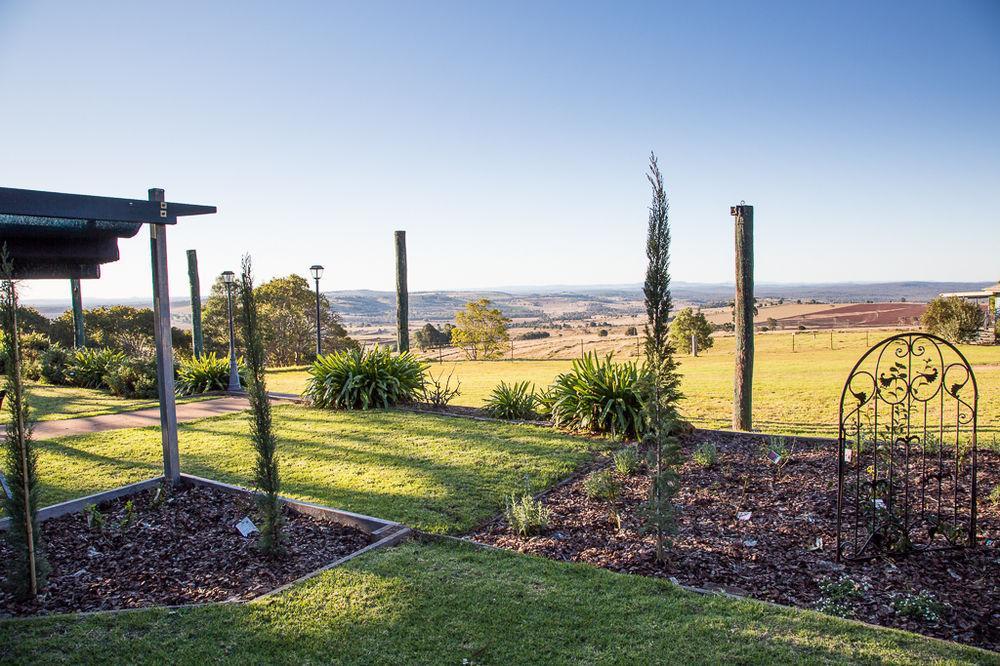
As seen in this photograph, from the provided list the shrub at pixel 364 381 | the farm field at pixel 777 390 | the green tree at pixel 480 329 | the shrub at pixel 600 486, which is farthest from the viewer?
the green tree at pixel 480 329

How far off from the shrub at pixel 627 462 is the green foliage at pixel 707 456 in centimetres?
56

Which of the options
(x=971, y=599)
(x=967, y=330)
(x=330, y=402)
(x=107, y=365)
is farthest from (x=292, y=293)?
(x=971, y=599)

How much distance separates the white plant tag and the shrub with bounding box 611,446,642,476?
10.6 feet

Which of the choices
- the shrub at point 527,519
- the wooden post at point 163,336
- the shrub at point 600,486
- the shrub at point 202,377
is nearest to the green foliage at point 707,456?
the shrub at point 600,486

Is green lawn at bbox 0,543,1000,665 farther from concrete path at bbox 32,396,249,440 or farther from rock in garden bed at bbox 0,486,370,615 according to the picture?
concrete path at bbox 32,396,249,440

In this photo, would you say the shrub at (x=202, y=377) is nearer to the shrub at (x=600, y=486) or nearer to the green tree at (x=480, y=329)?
the shrub at (x=600, y=486)

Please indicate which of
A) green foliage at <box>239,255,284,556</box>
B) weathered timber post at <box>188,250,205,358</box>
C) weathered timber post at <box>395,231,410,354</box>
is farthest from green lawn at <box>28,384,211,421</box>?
green foliage at <box>239,255,284,556</box>

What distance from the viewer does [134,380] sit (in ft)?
42.7

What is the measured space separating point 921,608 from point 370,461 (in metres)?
5.07

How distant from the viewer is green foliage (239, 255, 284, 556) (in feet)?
13.0

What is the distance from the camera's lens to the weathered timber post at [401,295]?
12180 millimetres

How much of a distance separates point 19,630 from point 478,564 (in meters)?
2.42

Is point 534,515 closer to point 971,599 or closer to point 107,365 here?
point 971,599

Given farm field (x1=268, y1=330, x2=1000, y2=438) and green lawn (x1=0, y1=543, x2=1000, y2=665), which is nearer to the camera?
green lawn (x1=0, y1=543, x2=1000, y2=665)
